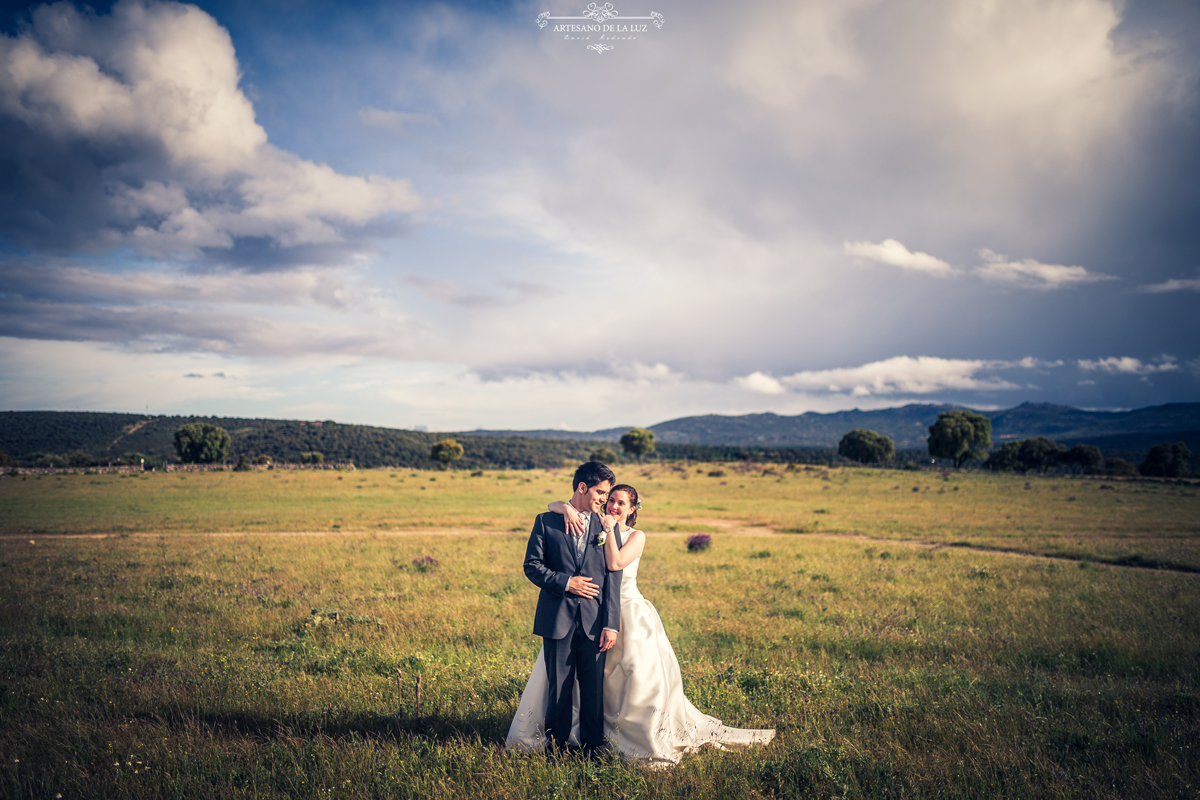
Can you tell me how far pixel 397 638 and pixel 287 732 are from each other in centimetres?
418

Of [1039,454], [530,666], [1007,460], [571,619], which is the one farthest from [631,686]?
[1007,460]

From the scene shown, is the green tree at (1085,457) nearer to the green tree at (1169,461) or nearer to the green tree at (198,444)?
the green tree at (1169,461)

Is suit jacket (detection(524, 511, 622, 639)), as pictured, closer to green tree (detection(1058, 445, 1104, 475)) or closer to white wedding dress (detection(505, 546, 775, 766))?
white wedding dress (detection(505, 546, 775, 766))

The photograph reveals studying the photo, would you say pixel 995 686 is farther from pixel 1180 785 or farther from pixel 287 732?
pixel 287 732

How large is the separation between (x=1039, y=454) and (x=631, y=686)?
435 feet

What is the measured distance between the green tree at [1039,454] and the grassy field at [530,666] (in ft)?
328

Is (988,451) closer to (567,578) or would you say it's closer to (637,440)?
(637,440)

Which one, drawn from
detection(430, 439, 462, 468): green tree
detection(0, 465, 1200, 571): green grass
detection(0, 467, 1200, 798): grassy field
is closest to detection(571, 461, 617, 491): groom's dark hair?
detection(0, 467, 1200, 798): grassy field

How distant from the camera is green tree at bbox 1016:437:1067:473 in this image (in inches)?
4080

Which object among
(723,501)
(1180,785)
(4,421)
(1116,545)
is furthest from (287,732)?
(4,421)

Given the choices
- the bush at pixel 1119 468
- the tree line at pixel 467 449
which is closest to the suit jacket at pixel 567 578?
the tree line at pixel 467 449

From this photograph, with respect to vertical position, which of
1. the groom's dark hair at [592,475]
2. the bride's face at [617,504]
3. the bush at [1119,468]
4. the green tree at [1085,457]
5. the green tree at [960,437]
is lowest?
the bush at [1119,468]

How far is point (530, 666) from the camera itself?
8602 mm

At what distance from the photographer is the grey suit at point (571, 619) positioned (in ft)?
16.9
